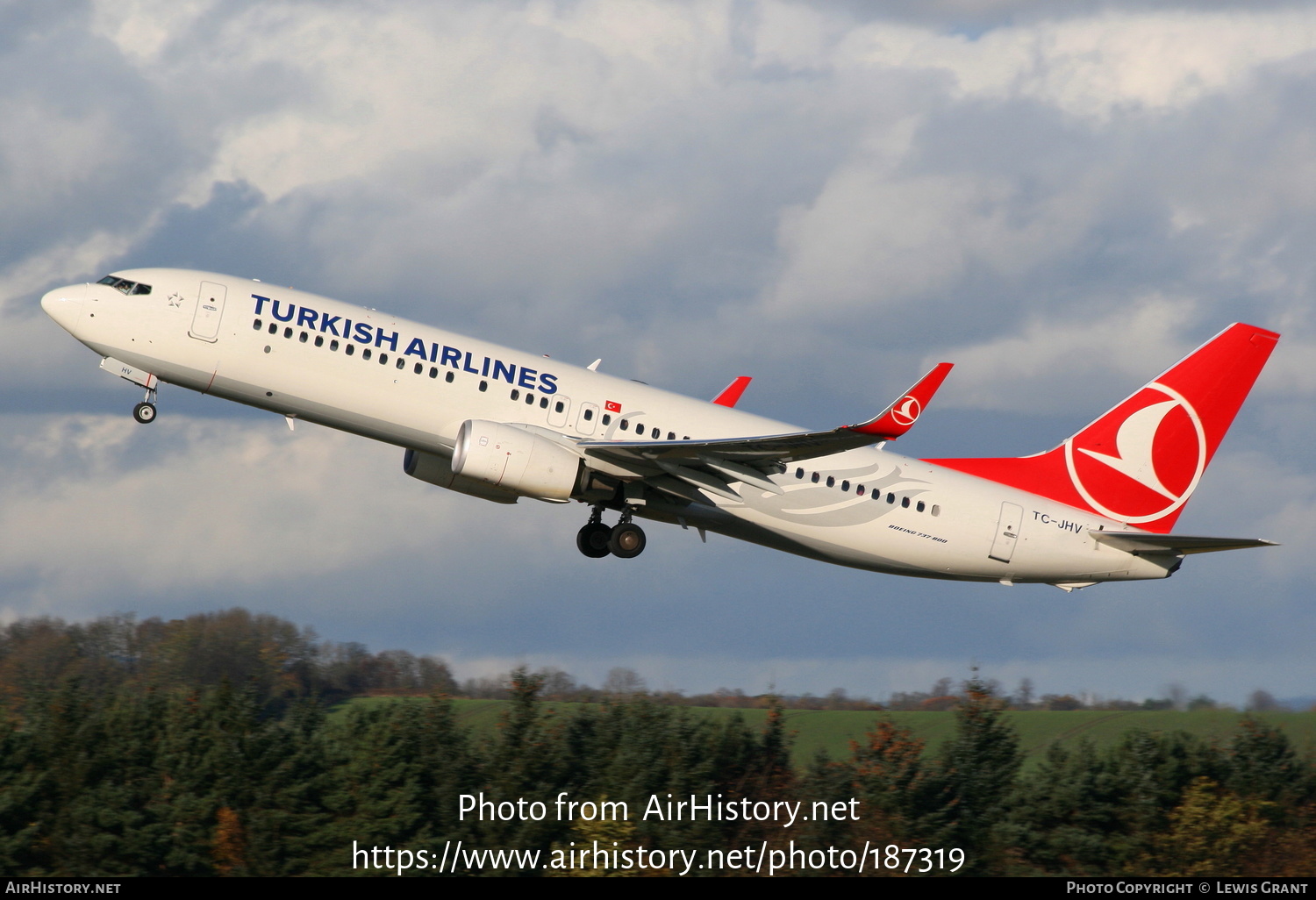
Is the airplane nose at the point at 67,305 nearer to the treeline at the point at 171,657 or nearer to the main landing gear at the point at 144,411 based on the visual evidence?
the main landing gear at the point at 144,411

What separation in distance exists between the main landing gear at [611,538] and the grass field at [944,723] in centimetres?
1400

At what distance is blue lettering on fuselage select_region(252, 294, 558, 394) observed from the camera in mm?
34125

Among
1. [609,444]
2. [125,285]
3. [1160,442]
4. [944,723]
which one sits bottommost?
[944,723]

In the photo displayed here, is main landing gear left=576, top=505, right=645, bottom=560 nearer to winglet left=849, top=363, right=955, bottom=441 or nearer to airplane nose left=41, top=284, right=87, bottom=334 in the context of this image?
winglet left=849, top=363, right=955, bottom=441

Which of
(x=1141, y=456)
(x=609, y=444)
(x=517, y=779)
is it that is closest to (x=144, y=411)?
(x=609, y=444)

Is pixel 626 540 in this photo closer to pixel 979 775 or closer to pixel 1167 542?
pixel 1167 542

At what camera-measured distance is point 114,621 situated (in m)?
54.6

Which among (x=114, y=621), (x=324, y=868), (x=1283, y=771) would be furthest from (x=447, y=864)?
(x=1283, y=771)

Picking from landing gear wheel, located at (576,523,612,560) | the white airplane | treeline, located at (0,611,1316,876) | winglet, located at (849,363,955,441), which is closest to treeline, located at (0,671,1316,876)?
treeline, located at (0,611,1316,876)

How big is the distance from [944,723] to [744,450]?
28091mm

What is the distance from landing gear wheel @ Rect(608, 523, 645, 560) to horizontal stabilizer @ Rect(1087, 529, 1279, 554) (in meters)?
13.3

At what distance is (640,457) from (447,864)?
19.7 meters

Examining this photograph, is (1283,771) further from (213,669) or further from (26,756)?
(26,756)

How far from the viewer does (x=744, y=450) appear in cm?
3284
